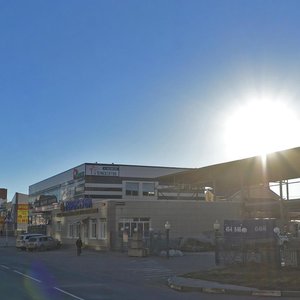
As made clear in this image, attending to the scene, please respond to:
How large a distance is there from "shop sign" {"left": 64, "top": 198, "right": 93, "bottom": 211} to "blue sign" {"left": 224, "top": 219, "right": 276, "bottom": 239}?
27.5 meters

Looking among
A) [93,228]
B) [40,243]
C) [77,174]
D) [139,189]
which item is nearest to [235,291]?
[93,228]

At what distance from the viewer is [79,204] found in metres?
57.5

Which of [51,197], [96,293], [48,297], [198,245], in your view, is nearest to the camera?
[48,297]

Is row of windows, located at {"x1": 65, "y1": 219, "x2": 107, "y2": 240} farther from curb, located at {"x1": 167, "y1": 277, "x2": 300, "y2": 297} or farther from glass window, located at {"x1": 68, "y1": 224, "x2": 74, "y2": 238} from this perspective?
curb, located at {"x1": 167, "y1": 277, "x2": 300, "y2": 297}

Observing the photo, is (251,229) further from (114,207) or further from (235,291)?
(114,207)

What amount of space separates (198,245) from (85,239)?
15.3 m

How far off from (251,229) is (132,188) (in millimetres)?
65458

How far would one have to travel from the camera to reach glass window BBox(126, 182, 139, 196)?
9225 centimetres

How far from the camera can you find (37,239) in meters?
53.2

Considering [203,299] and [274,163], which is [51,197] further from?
[203,299]

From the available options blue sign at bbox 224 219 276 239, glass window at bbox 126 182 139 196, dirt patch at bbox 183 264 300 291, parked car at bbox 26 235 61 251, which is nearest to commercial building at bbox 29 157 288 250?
glass window at bbox 126 182 139 196

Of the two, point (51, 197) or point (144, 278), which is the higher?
point (51, 197)

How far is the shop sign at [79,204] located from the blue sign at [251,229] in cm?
2748

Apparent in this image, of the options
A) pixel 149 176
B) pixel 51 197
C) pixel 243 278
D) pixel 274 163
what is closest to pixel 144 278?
pixel 243 278
